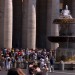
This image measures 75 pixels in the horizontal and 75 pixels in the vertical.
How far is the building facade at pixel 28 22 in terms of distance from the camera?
57531 mm

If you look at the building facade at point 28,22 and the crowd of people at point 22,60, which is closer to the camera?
the crowd of people at point 22,60

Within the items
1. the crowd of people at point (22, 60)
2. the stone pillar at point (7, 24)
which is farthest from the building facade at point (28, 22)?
the crowd of people at point (22, 60)

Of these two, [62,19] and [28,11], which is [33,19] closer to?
[28,11]

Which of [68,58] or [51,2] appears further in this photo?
[51,2]

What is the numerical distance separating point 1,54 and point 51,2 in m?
19.3

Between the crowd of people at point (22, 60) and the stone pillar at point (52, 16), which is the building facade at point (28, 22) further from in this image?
the crowd of people at point (22, 60)

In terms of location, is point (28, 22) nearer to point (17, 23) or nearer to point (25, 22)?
point (25, 22)

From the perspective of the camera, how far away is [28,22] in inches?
→ 2394

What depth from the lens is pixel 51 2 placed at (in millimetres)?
64125

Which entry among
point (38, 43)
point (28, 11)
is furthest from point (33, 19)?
point (38, 43)

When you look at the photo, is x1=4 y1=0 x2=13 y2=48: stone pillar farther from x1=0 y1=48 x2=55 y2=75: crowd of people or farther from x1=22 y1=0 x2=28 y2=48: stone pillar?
x1=0 y1=48 x2=55 y2=75: crowd of people

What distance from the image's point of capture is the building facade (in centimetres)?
5753

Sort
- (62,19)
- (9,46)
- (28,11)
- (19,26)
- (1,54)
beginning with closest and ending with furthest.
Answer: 1. (62,19)
2. (1,54)
3. (9,46)
4. (28,11)
5. (19,26)

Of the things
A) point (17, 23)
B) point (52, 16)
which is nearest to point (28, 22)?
point (52, 16)
